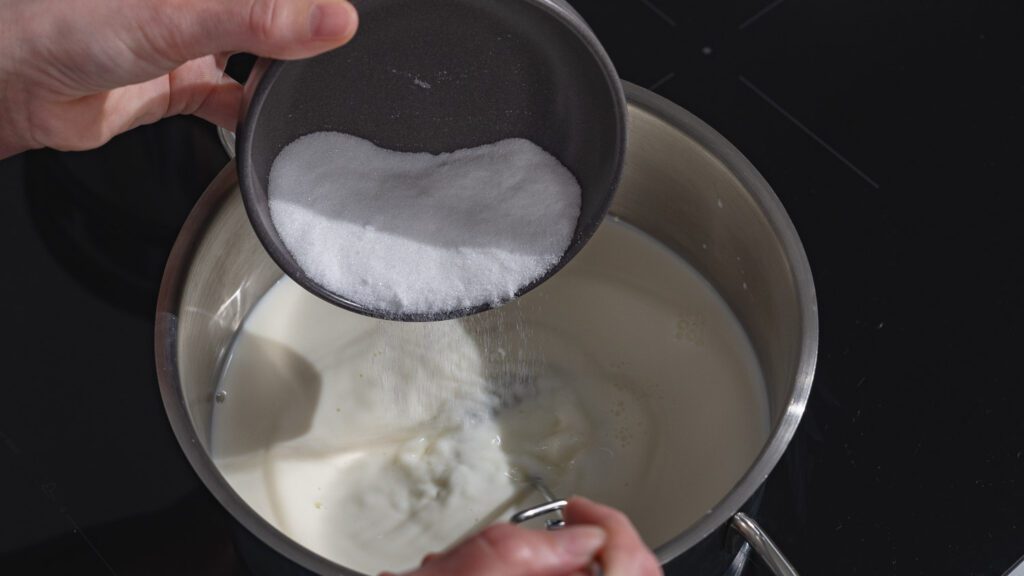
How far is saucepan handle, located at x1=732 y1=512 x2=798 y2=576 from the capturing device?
850mm

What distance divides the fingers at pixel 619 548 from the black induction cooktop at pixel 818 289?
0.35 m

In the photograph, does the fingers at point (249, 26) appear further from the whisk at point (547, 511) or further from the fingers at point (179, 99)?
the whisk at point (547, 511)

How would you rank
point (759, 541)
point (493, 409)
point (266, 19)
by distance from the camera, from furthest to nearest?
point (493, 409), point (759, 541), point (266, 19)

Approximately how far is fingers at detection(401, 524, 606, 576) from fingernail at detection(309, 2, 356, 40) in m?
0.32

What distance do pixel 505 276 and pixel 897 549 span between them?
15.6 inches

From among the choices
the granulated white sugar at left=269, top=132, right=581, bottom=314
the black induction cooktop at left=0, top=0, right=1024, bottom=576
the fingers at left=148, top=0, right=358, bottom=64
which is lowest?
the black induction cooktop at left=0, top=0, right=1024, bottom=576

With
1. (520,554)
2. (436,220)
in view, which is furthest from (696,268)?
(520,554)

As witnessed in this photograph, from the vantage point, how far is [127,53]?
83cm

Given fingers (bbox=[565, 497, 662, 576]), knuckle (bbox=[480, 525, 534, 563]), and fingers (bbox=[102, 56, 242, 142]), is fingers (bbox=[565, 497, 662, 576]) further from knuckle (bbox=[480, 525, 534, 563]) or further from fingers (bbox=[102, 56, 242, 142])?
fingers (bbox=[102, 56, 242, 142])

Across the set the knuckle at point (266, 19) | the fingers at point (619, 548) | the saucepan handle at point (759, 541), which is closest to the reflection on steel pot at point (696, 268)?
the saucepan handle at point (759, 541)

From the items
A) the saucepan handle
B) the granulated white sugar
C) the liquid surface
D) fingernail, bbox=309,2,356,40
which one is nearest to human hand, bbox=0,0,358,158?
fingernail, bbox=309,2,356,40

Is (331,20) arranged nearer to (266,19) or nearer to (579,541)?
(266,19)

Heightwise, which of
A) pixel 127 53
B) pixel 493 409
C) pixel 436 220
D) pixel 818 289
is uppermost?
pixel 127 53

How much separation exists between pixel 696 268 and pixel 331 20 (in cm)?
59
